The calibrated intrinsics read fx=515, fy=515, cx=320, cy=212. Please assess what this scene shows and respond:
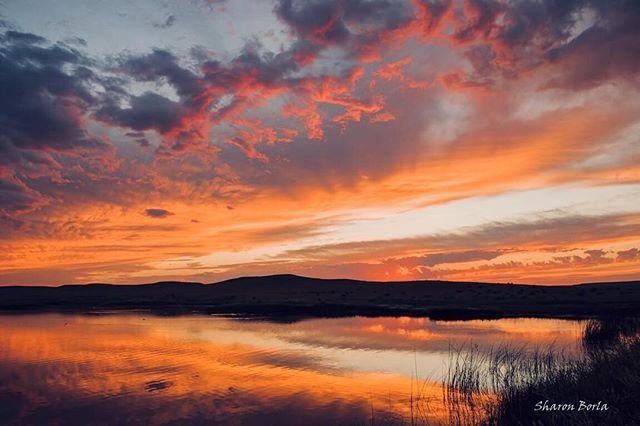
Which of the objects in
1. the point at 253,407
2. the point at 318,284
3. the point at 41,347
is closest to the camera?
the point at 253,407

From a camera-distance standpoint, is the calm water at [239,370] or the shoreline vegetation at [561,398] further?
the calm water at [239,370]

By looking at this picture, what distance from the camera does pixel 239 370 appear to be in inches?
1093

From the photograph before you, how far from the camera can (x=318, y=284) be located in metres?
190

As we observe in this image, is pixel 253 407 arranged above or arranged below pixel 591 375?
below

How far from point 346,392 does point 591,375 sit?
984 cm

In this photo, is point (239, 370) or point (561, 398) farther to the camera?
point (239, 370)

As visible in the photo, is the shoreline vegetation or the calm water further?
the calm water

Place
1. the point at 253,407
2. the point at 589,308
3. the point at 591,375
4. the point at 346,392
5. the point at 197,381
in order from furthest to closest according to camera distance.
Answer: the point at 589,308
the point at 197,381
the point at 346,392
the point at 253,407
the point at 591,375

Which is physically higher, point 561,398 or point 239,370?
point 561,398

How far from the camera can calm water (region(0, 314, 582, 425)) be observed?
1944 centimetres

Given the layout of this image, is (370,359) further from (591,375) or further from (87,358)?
(87,358)

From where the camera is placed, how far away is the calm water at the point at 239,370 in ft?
63.8

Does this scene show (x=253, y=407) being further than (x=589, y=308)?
No

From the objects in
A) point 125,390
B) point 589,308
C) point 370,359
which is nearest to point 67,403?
point 125,390
